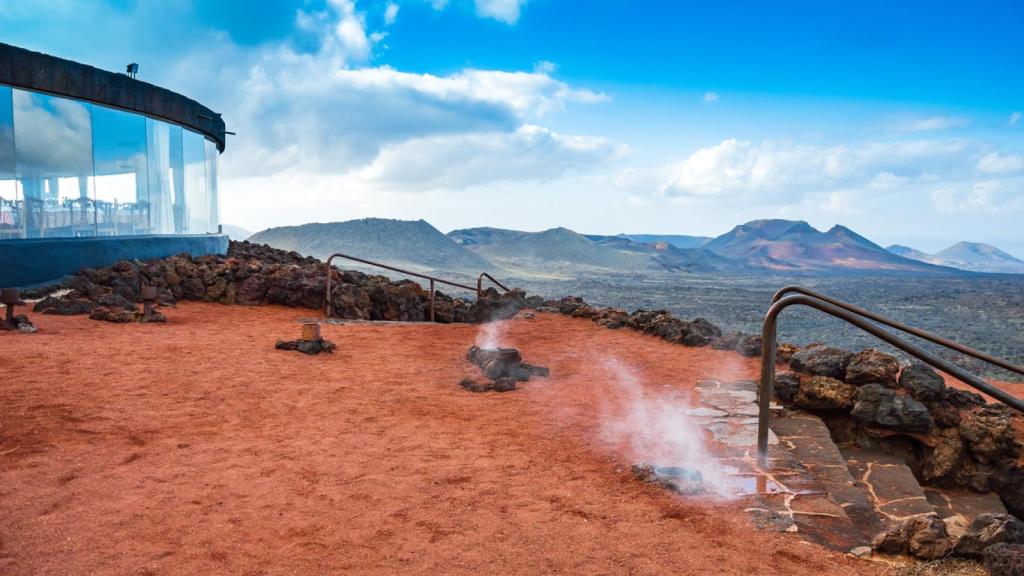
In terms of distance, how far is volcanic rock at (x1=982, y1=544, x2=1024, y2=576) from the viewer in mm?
3121

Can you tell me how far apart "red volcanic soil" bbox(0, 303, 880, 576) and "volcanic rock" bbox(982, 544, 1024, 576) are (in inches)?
22.1

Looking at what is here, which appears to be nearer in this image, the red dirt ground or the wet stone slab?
the red dirt ground

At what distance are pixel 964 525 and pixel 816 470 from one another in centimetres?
169

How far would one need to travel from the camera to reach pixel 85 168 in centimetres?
1423

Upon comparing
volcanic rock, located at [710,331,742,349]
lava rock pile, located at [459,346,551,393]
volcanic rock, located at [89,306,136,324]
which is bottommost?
lava rock pile, located at [459,346,551,393]

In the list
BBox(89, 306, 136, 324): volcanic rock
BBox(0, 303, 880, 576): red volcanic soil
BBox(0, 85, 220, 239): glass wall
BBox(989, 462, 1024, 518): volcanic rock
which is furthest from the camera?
BBox(0, 85, 220, 239): glass wall

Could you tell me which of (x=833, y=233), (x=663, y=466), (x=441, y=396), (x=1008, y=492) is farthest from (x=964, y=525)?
(x=833, y=233)

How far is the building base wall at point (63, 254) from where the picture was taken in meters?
12.0

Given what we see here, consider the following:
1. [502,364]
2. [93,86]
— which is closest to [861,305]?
[502,364]

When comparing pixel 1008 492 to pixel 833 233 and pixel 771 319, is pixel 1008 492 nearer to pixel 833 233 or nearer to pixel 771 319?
pixel 771 319

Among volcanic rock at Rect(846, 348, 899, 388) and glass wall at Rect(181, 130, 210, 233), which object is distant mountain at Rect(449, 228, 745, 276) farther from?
volcanic rock at Rect(846, 348, 899, 388)

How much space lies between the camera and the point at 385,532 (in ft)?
11.5

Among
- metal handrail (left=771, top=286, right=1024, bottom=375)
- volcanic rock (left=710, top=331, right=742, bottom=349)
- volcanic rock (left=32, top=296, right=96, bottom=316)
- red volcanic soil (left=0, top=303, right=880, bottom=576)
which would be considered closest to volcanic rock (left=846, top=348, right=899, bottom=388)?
red volcanic soil (left=0, top=303, right=880, bottom=576)

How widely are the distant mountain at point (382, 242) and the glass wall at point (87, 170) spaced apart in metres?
31.6
